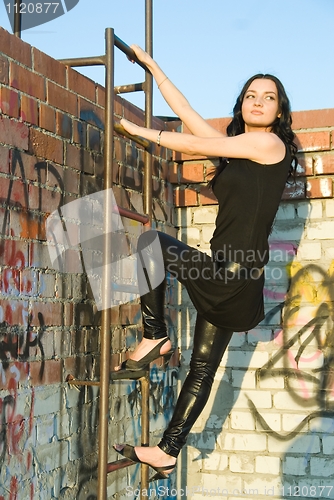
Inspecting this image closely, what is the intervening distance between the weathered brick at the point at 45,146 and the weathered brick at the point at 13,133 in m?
0.04

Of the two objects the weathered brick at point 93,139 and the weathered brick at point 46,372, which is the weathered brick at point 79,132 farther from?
the weathered brick at point 46,372

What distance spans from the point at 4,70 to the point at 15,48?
5.1 inches

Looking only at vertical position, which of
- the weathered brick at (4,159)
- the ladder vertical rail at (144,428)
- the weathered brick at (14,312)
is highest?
the weathered brick at (4,159)

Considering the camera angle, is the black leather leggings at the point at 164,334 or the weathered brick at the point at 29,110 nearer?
the weathered brick at the point at 29,110

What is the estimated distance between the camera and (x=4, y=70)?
256 centimetres

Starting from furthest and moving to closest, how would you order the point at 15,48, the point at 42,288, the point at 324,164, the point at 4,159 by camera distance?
1. the point at 324,164
2. the point at 42,288
3. the point at 15,48
4. the point at 4,159

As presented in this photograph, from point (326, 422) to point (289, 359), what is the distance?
0.39 meters

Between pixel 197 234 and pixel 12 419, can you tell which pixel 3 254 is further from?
pixel 197 234

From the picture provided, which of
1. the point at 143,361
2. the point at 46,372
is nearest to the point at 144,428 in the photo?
the point at 143,361

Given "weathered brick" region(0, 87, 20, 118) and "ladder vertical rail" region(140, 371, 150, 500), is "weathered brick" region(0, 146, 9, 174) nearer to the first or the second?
"weathered brick" region(0, 87, 20, 118)

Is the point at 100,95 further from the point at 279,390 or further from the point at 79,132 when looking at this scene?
the point at 279,390

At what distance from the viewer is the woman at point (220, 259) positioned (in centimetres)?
275

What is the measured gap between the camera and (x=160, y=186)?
13.2 feet

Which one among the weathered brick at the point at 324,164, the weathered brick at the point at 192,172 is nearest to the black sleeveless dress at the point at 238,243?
the weathered brick at the point at 324,164
